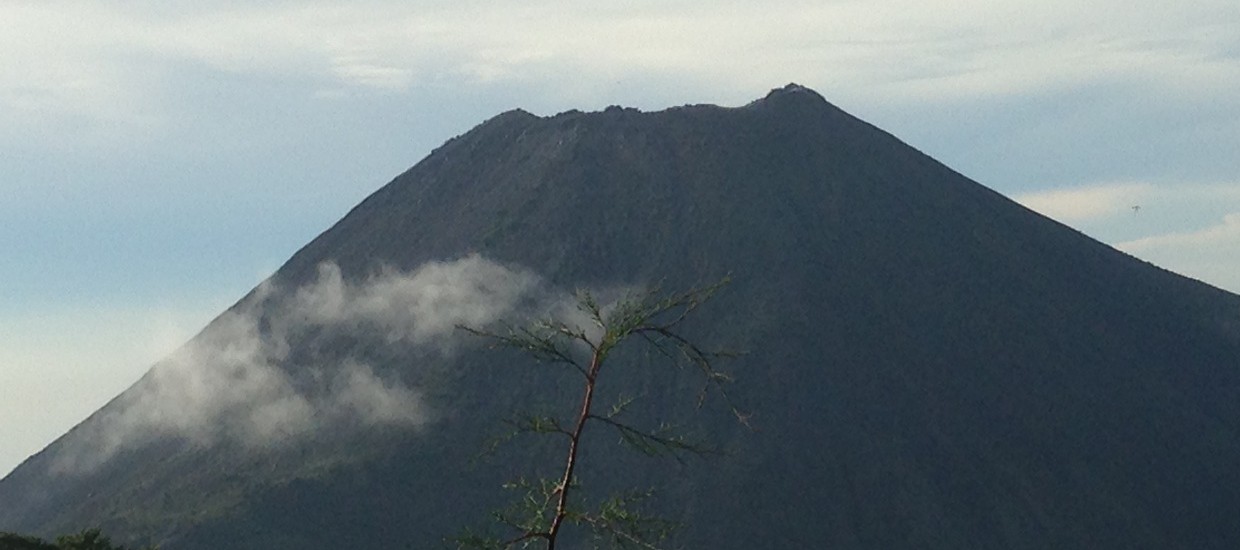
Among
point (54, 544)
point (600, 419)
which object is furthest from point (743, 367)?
point (600, 419)

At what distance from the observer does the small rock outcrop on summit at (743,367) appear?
288ft

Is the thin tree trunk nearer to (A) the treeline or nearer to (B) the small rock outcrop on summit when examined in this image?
(A) the treeline

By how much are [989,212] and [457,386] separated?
52013 millimetres

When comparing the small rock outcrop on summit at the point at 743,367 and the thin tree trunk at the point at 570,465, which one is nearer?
the thin tree trunk at the point at 570,465

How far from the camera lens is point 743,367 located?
101 meters

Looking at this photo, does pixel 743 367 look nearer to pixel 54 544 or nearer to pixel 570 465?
pixel 54 544

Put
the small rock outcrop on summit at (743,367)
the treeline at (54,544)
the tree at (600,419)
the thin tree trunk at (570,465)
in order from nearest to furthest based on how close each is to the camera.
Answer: the tree at (600,419) → the thin tree trunk at (570,465) → the treeline at (54,544) → the small rock outcrop on summit at (743,367)

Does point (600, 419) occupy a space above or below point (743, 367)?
above

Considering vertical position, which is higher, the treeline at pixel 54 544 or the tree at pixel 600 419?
the tree at pixel 600 419

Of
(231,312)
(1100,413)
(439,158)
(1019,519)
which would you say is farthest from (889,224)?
(231,312)

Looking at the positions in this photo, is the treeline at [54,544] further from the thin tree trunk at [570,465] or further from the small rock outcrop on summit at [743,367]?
the small rock outcrop on summit at [743,367]

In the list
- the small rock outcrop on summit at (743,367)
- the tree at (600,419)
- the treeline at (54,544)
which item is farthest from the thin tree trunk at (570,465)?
the small rock outcrop on summit at (743,367)

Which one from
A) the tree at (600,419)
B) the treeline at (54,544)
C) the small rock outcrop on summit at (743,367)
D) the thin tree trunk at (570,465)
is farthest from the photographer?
the small rock outcrop on summit at (743,367)

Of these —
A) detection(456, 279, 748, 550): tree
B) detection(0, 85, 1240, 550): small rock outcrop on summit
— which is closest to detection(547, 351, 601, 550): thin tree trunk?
detection(456, 279, 748, 550): tree
